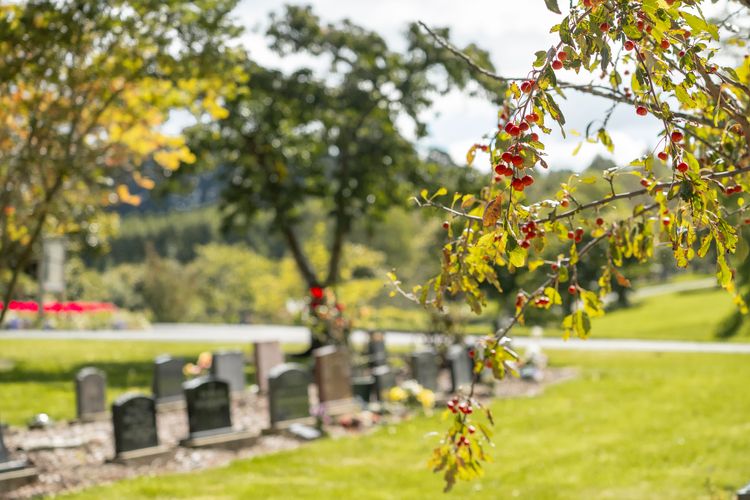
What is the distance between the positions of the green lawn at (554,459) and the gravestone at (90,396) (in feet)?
13.1

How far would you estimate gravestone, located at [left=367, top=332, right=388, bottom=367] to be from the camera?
59.6 ft

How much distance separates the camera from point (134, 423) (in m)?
10.4

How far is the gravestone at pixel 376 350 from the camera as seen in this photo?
18172 millimetres

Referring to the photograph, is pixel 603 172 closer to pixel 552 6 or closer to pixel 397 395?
pixel 552 6

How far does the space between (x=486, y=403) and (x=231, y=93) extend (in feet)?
20.8

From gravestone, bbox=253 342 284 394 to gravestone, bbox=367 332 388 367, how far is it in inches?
87.8

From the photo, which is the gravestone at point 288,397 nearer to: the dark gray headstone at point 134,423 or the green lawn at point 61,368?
the dark gray headstone at point 134,423

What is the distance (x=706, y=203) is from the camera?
10.4 feet

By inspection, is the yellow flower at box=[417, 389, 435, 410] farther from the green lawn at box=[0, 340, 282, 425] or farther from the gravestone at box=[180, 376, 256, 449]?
the green lawn at box=[0, 340, 282, 425]

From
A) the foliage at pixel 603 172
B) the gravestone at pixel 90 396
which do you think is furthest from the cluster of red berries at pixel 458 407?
the gravestone at pixel 90 396

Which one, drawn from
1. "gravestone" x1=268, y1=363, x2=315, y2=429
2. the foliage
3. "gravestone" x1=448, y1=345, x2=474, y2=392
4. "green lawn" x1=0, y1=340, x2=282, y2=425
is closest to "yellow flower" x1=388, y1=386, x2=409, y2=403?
"gravestone" x1=268, y1=363, x2=315, y2=429

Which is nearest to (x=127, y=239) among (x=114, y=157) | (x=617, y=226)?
(x=114, y=157)

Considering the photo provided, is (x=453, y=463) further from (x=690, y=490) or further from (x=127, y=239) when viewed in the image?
(x=127, y=239)

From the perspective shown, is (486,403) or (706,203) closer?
(706,203)
